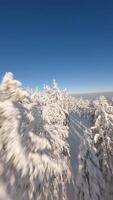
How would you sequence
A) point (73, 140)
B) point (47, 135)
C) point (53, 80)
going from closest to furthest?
point (47, 135) < point (53, 80) < point (73, 140)

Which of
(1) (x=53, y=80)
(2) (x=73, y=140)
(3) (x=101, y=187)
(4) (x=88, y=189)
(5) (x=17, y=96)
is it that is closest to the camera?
(5) (x=17, y=96)

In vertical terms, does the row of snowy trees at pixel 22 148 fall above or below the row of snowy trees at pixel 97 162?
above

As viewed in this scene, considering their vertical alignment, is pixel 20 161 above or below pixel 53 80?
below

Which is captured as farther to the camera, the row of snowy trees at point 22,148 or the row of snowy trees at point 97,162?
the row of snowy trees at point 97,162

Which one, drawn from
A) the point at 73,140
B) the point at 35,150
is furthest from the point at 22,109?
the point at 73,140

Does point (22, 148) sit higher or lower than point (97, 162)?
higher

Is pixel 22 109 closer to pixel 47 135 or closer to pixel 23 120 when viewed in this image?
pixel 23 120

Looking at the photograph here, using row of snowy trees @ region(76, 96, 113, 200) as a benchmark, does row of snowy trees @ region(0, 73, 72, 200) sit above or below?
above

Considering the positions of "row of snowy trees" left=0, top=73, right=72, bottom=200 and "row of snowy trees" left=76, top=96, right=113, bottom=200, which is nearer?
"row of snowy trees" left=0, top=73, right=72, bottom=200

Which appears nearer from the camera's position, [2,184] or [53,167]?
[2,184]

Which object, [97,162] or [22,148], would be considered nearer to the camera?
[22,148]

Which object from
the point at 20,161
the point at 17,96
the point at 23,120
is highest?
the point at 17,96
